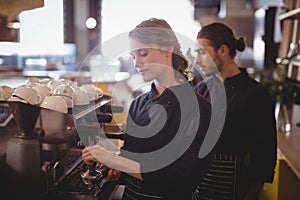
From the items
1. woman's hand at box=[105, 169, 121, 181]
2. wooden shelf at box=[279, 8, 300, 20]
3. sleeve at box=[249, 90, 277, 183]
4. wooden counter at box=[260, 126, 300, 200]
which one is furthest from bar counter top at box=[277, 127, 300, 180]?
woman's hand at box=[105, 169, 121, 181]

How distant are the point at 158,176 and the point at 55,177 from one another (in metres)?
0.23

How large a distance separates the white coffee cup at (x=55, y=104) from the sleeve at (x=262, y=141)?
1.88 feet

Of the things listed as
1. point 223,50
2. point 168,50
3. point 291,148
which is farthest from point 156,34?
point 291,148

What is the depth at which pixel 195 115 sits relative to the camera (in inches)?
28.0

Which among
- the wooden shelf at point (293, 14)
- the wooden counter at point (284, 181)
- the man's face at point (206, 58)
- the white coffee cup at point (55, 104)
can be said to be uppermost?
the wooden shelf at point (293, 14)

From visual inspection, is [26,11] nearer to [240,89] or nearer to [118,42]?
[118,42]

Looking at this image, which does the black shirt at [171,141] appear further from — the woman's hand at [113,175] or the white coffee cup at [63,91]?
the white coffee cup at [63,91]

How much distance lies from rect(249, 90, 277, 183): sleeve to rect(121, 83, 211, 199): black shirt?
0.38 meters

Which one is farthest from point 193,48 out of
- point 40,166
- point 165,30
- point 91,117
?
point 40,166

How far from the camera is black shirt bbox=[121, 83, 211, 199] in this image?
707 millimetres

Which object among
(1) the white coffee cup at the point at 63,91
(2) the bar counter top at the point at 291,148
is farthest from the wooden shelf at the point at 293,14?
(1) the white coffee cup at the point at 63,91

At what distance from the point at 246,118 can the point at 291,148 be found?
1.66 feet

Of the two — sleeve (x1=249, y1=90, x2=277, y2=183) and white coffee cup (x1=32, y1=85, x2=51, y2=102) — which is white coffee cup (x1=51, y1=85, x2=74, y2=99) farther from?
sleeve (x1=249, y1=90, x2=277, y2=183)

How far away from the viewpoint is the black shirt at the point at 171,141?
0.71 meters
